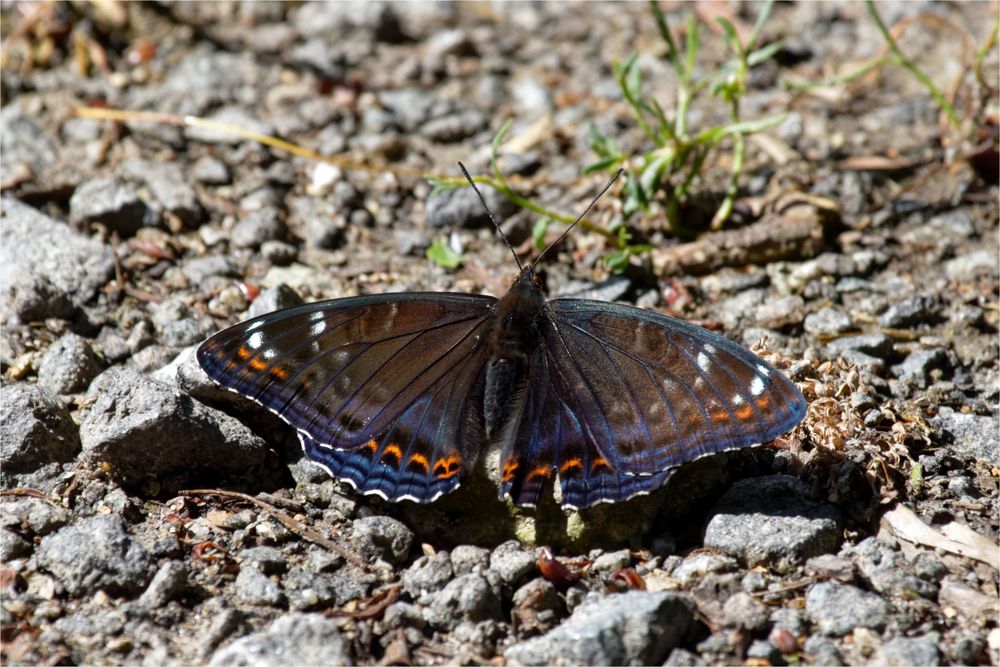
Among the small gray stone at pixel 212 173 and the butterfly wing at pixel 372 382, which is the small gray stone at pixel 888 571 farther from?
the small gray stone at pixel 212 173

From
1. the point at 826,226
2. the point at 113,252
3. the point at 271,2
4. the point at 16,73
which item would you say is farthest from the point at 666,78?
the point at 16,73

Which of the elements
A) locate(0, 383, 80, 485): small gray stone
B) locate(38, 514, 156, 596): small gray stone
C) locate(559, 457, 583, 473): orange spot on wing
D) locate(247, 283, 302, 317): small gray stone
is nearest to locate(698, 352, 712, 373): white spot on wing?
locate(559, 457, 583, 473): orange spot on wing

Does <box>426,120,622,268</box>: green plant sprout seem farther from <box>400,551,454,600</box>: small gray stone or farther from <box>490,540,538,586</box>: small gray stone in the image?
<box>400,551,454,600</box>: small gray stone

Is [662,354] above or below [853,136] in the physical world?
below

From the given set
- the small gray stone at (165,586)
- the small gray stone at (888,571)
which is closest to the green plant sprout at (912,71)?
the small gray stone at (888,571)

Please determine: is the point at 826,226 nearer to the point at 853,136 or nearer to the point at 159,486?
the point at 853,136
